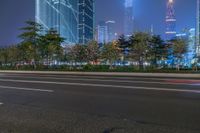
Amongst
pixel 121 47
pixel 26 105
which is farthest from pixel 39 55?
pixel 26 105

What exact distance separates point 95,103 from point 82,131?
385 centimetres

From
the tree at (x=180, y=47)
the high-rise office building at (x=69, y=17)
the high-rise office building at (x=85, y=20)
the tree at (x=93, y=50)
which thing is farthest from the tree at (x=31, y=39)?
the high-rise office building at (x=85, y=20)

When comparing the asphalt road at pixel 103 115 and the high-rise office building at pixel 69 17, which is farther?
the high-rise office building at pixel 69 17

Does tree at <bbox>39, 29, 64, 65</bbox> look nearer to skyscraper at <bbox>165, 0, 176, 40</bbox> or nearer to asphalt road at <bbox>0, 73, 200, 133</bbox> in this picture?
asphalt road at <bbox>0, 73, 200, 133</bbox>

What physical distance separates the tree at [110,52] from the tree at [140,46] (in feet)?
11.9

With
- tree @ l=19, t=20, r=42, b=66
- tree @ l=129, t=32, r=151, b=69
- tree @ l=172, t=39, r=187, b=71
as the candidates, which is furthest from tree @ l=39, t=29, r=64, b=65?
tree @ l=172, t=39, r=187, b=71

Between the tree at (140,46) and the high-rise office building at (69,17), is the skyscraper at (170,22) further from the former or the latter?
the tree at (140,46)

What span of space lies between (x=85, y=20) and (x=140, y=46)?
383 ft

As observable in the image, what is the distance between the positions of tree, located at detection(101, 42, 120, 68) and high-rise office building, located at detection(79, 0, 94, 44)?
324 ft

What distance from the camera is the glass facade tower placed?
109787mm

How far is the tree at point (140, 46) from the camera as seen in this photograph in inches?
1694

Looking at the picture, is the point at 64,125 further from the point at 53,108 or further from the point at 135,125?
the point at 53,108

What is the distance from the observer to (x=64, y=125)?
6.74m

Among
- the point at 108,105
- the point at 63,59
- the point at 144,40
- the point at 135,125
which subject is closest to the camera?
the point at 135,125
